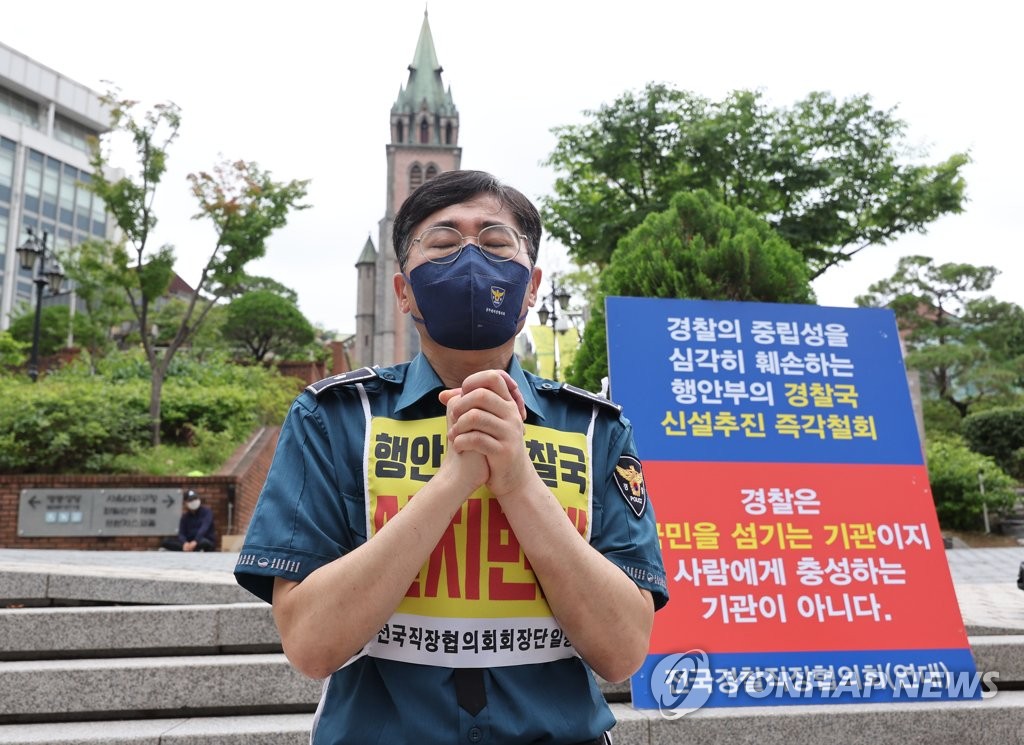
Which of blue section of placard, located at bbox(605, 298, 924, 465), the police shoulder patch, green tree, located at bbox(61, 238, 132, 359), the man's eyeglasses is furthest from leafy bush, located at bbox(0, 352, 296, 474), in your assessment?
the police shoulder patch

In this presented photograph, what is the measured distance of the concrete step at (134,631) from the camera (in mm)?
3664

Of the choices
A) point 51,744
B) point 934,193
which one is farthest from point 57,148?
point 51,744

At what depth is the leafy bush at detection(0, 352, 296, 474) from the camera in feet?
43.0

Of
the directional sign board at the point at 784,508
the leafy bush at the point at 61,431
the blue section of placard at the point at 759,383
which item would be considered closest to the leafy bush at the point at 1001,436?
the blue section of placard at the point at 759,383

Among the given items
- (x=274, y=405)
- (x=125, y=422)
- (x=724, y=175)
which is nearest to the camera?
(x=125, y=422)

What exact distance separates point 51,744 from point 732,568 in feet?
9.85

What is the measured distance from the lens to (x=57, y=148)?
56.3m

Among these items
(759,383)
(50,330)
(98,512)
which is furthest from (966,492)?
(50,330)

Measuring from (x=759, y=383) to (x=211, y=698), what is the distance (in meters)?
3.14

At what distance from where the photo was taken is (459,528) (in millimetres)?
1390

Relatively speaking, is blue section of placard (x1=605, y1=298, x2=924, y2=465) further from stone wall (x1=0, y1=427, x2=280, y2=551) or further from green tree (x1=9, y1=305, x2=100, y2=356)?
green tree (x1=9, y1=305, x2=100, y2=356)

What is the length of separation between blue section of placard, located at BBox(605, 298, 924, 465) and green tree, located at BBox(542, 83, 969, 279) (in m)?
17.0

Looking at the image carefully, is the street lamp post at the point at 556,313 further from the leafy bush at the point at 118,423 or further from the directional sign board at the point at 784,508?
the directional sign board at the point at 784,508

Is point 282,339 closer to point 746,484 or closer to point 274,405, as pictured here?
point 274,405
